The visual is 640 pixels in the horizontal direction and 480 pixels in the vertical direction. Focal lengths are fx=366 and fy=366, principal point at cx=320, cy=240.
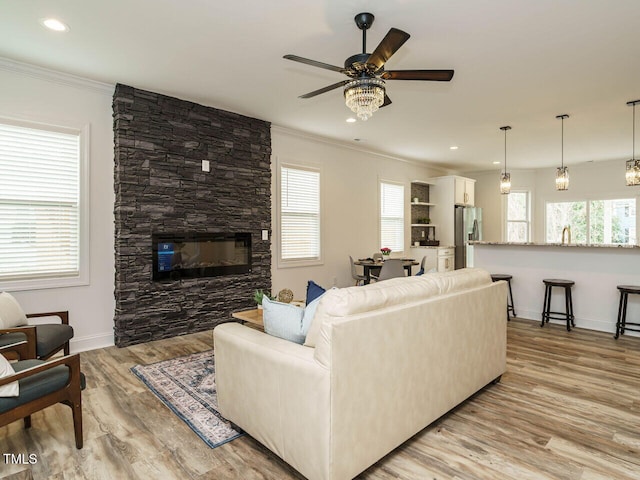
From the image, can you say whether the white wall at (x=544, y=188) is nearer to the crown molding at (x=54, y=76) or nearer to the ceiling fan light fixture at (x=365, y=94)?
the ceiling fan light fixture at (x=365, y=94)

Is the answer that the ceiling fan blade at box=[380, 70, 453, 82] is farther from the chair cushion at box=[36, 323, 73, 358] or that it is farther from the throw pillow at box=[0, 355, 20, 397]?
the chair cushion at box=[36, 323, 73, 358]

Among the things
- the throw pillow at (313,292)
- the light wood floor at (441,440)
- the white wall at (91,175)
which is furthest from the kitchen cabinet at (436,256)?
the white wall at (91,175)

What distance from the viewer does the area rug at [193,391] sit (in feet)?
7.72

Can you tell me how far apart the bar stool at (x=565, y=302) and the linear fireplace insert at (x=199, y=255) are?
4168 millimetres

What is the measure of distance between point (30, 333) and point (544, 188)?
10256 millimetres

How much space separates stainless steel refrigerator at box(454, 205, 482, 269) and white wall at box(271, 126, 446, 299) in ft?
5.78

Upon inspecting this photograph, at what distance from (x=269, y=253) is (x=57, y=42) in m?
3.39

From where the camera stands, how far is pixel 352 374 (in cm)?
175

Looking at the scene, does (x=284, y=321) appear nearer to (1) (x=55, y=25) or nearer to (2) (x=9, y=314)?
(2) (x=9, y=314)

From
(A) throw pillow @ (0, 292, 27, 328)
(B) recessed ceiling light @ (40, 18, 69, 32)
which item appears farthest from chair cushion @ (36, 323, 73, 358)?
(B) recessed ceiling light @ (40, 18, 69, 32)

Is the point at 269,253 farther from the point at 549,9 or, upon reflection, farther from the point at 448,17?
the point at 549,9

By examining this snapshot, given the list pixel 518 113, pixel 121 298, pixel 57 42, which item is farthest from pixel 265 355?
pixel 518 113

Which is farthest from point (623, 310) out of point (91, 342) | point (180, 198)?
point (91, 342)

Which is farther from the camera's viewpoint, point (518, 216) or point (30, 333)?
point (518, 216)
